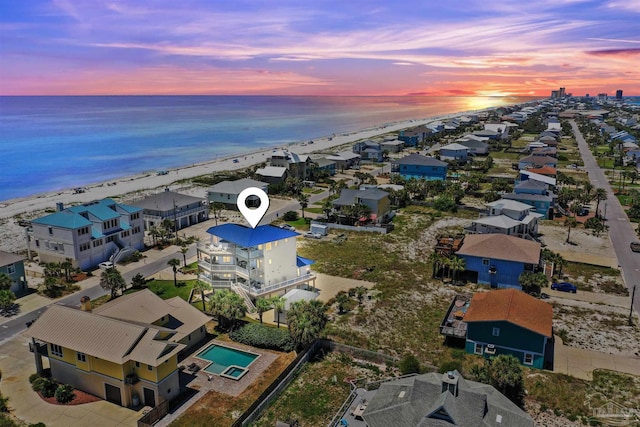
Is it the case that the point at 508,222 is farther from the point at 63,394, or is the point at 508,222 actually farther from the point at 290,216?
the point at 63,394

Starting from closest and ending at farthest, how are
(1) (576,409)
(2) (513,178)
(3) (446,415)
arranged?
1. (3) (446,415)
2. (1) (576,409)
3. (2) (513,178)

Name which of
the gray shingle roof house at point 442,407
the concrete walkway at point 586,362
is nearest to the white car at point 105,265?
the gray shingle roof house at point 442,407

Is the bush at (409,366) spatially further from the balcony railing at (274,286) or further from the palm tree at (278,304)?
the balcony railing at (274,286)

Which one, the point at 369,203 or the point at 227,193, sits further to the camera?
the point at 227,193

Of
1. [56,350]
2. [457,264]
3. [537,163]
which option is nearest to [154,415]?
[56,350]

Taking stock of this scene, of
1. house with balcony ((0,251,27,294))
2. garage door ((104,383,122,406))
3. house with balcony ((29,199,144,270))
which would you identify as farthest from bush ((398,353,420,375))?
house with balcony ((29,199,144,270))

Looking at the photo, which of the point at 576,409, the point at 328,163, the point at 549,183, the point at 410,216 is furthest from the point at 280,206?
the point at 576,409

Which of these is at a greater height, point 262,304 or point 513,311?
point 513,311

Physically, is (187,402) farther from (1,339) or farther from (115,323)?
(1,339)
